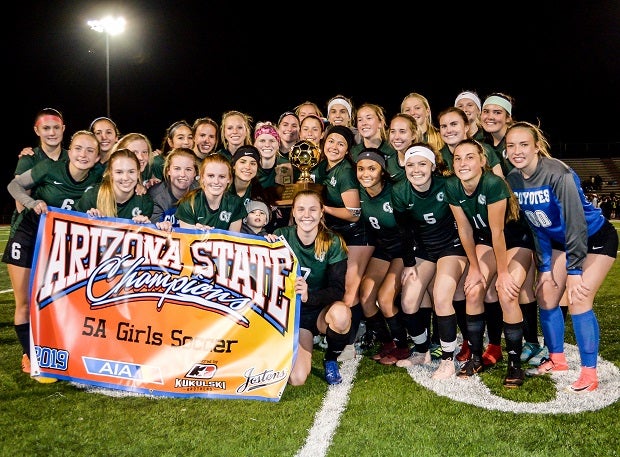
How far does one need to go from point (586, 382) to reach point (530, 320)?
2.88 feet

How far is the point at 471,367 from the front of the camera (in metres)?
4.08

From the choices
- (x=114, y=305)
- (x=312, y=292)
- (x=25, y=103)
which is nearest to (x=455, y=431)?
(x=312, y=292)

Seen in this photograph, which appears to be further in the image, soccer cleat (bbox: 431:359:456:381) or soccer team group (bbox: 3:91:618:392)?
soccer cleat (bbox: 431:359:456:381)

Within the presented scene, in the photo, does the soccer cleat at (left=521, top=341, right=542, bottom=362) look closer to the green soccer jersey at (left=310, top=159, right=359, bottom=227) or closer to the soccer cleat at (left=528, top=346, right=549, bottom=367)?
the soccer cleat at (left=528, top=346, right=549, bottom=367)

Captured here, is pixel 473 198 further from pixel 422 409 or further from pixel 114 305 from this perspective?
pixel 114 305

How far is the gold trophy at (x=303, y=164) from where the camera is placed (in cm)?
460

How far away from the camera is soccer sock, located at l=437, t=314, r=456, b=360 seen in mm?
4090

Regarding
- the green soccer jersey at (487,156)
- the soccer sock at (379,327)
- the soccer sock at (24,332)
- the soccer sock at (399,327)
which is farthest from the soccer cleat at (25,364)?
the green soccer jersey at (487,156)

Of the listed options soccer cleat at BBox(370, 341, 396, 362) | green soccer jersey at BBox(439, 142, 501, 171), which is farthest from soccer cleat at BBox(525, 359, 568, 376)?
green soccer jersey at BBox(439, 142, 501, 171)

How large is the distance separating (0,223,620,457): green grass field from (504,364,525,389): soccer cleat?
0.17ft

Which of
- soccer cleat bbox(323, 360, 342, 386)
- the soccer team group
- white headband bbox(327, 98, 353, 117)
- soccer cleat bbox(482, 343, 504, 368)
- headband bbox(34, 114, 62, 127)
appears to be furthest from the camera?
white headband bbox(327, 98, 353, 117)

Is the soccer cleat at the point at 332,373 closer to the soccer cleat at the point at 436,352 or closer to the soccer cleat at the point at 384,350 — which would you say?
the soccer cleat at the point at 384,350

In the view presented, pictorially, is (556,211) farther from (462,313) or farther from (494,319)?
(462,313)

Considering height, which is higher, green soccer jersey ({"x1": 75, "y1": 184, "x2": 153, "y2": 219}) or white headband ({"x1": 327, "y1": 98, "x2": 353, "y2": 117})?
white headband ({"x1": 327, "y1": 98, "x2": 353, "y2": 117})
